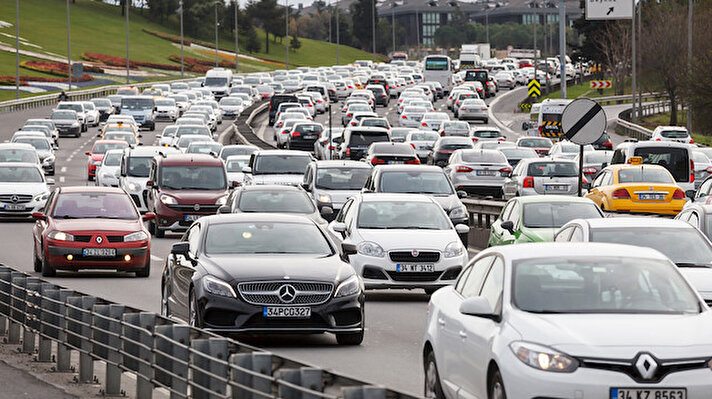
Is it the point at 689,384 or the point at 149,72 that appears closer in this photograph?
the point at 689,384

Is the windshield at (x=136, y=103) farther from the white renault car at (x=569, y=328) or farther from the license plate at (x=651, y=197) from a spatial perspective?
the white renault car at (x=569, y=328)

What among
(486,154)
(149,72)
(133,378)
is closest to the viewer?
(133,378)

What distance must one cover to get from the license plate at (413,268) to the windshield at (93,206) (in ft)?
19.7

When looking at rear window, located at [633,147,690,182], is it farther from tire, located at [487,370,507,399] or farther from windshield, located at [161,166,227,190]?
tire, located at [487,370,507,399]

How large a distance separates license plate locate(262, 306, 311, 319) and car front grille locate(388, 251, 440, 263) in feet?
18.4

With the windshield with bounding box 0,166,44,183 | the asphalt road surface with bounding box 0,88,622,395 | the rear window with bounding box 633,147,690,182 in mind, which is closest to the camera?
the asphalt road surface with bounding box 0,88,622,395

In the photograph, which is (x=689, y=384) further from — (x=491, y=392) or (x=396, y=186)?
(x=396, y=186)

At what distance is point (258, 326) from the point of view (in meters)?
15.1

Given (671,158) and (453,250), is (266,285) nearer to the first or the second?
(453,250)

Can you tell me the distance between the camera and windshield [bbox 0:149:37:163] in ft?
152

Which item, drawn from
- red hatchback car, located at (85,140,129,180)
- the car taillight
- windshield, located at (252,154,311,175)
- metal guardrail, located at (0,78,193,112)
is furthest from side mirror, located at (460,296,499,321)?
metal guardrail, located at (0,78,193,112)

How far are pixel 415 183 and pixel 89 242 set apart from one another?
812 centimetres

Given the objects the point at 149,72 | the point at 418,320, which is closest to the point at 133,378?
the point at 418,320

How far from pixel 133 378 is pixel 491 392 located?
563cm
